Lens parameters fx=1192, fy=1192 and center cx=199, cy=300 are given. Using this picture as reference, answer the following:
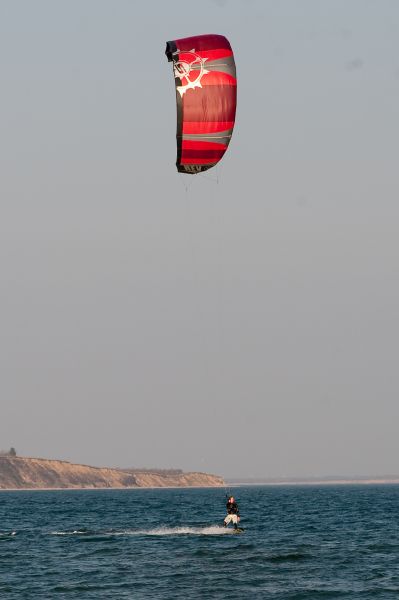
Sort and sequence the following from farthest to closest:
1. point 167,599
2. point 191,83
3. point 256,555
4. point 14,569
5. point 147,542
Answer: point 147,542
point 256,555
point 14,569
point 191,83
point 167,599

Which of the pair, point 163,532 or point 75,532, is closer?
point 163,532

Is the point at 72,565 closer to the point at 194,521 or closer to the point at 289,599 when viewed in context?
the point at 289,599

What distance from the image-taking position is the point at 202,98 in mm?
49406

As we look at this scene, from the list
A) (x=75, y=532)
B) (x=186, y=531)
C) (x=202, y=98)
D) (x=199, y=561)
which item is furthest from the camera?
(x=75, y=532)

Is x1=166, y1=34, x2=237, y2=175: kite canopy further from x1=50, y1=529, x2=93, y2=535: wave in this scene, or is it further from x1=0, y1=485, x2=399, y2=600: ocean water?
Answer: x1=50, y1=529, x2=93, y2=535: wave

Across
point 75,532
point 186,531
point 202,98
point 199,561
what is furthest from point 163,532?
point 202,98

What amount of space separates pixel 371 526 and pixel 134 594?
143ft

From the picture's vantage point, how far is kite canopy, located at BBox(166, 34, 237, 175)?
4900cm

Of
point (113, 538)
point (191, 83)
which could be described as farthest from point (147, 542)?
point (191, 83)

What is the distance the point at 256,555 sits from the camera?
194ft

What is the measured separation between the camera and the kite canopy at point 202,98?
49000 mm

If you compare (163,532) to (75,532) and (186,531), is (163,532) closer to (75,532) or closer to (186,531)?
(186,531)

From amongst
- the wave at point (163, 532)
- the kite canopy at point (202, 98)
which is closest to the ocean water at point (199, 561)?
the wave at point (163, 532)

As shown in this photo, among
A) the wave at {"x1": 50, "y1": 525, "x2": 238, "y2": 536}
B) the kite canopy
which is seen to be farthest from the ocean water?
the kite canopy
